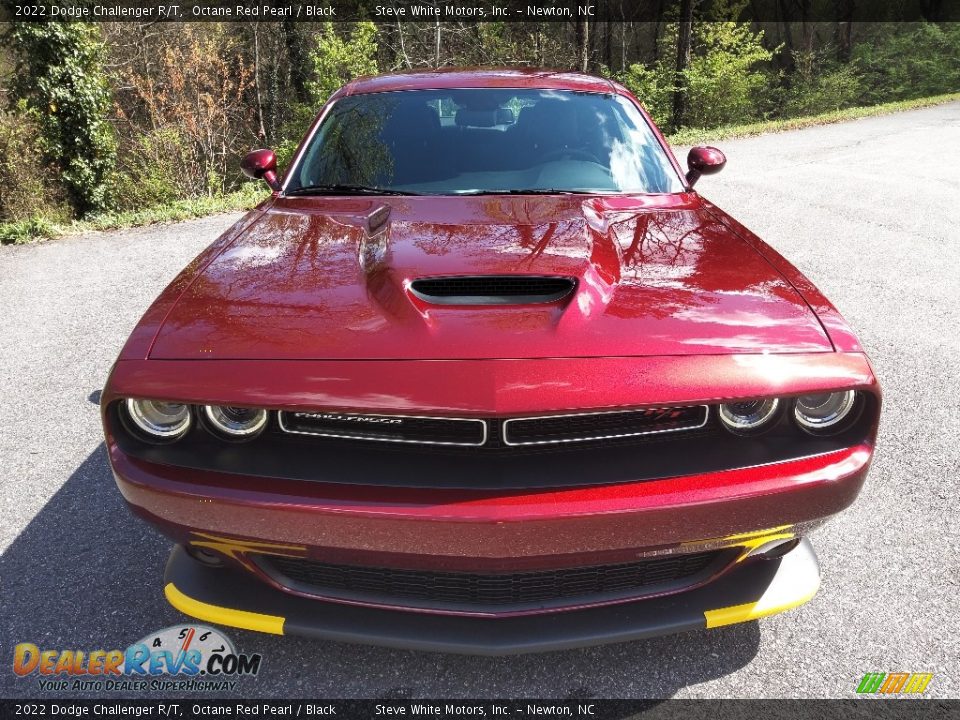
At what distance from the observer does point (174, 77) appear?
15.3 meters

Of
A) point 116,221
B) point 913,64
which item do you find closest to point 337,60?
point 116,221

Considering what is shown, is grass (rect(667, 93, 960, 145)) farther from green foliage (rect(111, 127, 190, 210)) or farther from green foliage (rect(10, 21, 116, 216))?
green foliage (rect(10, 21, 116, 216))

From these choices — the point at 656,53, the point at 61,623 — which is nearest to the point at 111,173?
the point at 61,623

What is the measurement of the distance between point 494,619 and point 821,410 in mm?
935

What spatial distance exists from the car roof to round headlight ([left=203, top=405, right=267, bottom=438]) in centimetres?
204


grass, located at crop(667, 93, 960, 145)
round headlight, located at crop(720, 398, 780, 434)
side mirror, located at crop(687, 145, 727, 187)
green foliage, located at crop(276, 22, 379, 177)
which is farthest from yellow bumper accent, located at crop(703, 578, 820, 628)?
green foliage, located at crop(276, 22, 379, 177)

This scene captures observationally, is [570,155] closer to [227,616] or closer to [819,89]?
[227,616]

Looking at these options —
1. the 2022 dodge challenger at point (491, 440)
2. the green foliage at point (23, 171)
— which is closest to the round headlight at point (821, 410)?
the 2022 dodge challenger at point (491, 440)

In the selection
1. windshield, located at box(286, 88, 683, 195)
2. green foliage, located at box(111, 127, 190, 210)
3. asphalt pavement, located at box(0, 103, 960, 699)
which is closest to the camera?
asphalt pavement, located at box(0, 103, 960, 699)

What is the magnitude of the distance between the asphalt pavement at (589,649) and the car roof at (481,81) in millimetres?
2067

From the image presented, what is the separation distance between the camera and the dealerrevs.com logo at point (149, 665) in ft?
6.24

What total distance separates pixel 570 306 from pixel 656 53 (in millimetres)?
34366

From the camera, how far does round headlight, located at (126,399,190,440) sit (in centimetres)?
164

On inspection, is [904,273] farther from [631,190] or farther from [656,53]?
[656,53]
